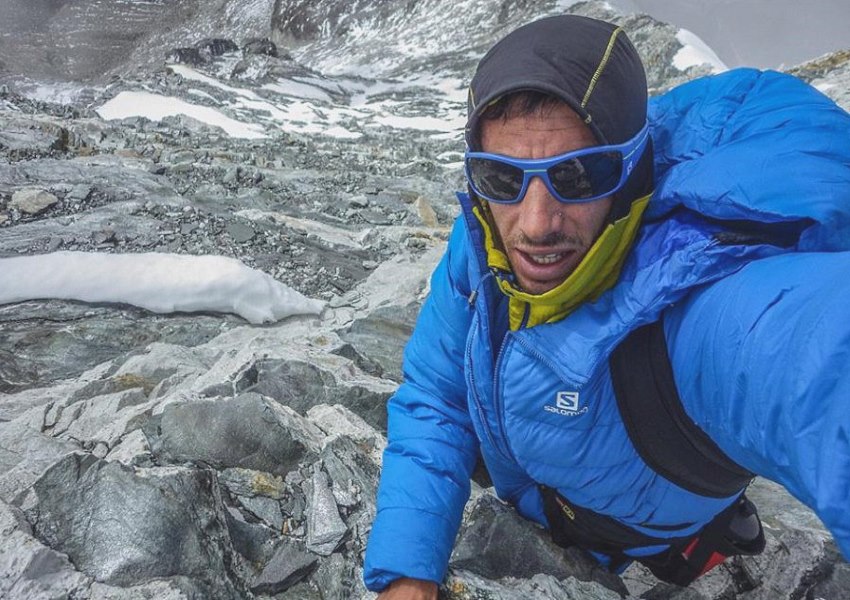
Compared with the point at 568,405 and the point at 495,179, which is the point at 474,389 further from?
the point at 495,179

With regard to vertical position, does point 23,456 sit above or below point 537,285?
below

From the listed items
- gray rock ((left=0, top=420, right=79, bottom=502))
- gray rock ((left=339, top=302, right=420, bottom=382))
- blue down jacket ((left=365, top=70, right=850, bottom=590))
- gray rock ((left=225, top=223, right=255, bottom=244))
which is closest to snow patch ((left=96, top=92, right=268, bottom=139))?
gray rock ((left=225, top=223, right=255, bottom=244))

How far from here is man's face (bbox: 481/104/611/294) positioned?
1.67m

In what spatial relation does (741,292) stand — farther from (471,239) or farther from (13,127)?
(13,127)

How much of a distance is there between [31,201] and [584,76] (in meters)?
8.72

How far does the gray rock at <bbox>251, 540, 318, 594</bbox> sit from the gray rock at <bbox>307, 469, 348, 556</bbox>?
0.22ft

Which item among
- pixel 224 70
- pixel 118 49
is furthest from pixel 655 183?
pixel 118 49

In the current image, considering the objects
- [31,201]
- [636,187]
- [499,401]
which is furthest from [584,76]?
[31,201]

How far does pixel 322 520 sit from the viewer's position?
265 cm

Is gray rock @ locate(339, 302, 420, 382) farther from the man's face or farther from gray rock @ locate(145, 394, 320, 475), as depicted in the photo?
the man's face

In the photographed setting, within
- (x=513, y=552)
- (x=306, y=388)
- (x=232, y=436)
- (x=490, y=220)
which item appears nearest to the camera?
(x=490, y=220)

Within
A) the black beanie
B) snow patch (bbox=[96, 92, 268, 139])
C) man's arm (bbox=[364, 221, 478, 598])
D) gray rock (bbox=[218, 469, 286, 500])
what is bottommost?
snow patch (bbox=[96, 92, 268, 139])

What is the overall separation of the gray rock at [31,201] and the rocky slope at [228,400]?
0.04 m

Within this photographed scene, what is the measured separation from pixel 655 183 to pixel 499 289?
645 mm
